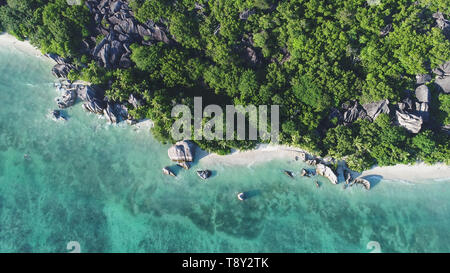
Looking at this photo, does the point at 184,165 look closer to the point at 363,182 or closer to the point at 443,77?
the point at 363,182

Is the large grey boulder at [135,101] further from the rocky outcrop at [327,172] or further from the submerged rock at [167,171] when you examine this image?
the rocky outcrop at [327,172]

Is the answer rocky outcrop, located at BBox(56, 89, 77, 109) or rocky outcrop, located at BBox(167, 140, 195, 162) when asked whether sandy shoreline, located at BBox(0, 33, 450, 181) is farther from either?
rocky outcrop, located at BBox(56, 89, 77, 109)

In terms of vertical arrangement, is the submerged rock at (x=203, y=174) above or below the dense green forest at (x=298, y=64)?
below

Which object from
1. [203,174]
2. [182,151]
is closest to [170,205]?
[203,174]

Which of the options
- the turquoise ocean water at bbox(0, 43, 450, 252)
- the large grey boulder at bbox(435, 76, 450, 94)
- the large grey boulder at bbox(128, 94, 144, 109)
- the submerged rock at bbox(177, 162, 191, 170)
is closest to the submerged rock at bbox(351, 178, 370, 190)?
the turquoise ocean water at bbox(0, 43, 450, 252)

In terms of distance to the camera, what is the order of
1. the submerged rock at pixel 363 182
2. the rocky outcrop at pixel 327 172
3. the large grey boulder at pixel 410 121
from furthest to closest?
the submerged rock at pixel 363 182
the rocky outcrop at pixel 327 172
the large grey boulder at pixel 410 121

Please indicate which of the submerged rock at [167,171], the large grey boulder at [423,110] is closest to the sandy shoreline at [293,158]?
the submerged rock at [167,171]

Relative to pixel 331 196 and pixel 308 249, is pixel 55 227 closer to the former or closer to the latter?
pixel 308 249
